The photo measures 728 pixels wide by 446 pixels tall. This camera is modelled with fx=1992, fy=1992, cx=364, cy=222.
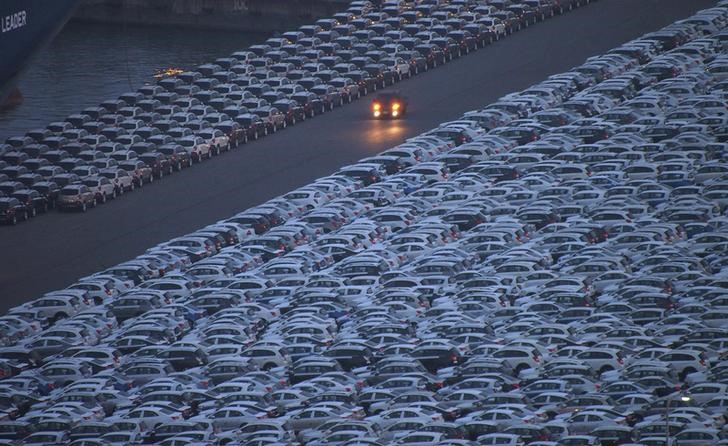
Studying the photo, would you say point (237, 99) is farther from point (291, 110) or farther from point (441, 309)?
point (441, 309)

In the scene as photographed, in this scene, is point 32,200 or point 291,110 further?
point 291,110

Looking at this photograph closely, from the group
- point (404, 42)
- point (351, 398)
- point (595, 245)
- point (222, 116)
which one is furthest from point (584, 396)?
point (404, 42)

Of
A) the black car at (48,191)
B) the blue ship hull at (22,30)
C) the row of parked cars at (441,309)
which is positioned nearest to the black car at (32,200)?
the black car at (48,191)

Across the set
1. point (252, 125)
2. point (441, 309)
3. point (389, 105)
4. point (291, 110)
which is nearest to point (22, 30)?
point (252, 125)

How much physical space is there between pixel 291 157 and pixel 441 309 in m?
19.2

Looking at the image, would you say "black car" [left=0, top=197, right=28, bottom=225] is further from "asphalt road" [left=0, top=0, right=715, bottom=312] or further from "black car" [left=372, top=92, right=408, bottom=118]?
"black car" [left=372, top=92, right=408, bottom=118]

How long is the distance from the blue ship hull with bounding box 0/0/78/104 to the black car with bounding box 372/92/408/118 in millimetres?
13676

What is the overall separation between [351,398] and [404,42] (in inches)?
1548

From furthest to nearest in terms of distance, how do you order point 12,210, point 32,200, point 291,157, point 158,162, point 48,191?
point 291,157 < point 158,162 < point 48,191 < point 32,200 < point 12,210

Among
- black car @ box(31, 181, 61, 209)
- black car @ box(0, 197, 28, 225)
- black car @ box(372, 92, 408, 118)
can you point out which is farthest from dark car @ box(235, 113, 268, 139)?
black car @ box(0, 197, 28, 225)

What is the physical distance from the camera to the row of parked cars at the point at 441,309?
4147 cm

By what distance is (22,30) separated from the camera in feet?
195

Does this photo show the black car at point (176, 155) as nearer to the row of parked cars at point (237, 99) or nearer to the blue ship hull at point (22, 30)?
the row of parked cars at point (237, 99)

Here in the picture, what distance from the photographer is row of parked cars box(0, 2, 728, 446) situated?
41.5 meters
